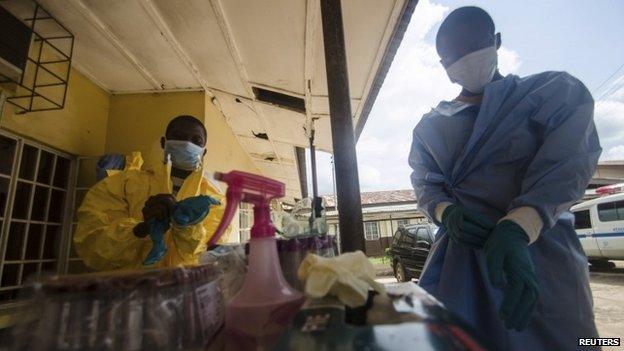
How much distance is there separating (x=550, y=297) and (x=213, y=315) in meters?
0.87

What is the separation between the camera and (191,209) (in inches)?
40.6

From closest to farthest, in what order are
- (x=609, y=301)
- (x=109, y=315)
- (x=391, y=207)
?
(x=109, y=315) → (x=609, y=301) → (x=391, y=207)

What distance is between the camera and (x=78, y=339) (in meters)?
0.35

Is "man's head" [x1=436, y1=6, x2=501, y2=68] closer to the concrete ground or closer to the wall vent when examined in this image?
the concrete ground

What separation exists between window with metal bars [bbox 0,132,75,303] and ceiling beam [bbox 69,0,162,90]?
3.24 feet

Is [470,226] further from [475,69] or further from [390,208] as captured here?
[390,208]

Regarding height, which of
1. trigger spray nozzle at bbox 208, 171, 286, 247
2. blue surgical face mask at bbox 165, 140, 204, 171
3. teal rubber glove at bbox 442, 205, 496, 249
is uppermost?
blue surgical face mask at bbox 165, 140, 204, 171

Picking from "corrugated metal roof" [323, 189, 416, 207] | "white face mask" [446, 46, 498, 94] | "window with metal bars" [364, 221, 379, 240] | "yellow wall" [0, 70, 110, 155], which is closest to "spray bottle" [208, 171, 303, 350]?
"white face mask" [446, 46, 498, 94]

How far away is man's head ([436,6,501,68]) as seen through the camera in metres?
1.02

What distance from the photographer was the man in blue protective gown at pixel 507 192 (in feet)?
2.52

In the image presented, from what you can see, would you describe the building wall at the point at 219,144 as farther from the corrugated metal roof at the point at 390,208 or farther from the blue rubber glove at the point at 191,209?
the corrugated metal roof at the point at 390,208

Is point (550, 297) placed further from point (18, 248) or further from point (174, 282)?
point (18, 248)

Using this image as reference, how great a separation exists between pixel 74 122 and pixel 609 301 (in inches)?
335

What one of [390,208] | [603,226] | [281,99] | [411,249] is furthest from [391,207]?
[281,99]
